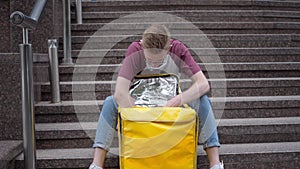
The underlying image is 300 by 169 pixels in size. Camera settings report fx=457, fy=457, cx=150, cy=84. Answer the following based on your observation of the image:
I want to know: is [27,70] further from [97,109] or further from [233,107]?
[233,107]

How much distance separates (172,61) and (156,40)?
200mm

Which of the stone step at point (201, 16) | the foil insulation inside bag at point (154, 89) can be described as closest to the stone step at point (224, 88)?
the foil insulation inside bag at point (154, 89)

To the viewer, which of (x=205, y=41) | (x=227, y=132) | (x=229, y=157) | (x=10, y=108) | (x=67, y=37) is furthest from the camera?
(x=205, y=41)

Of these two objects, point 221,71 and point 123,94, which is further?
point 221,71

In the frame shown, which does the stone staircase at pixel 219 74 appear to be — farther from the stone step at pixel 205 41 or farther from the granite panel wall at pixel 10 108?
the granite panel wall at pixel 10 108

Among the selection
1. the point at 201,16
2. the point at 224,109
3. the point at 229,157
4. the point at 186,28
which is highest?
the point at 201,16

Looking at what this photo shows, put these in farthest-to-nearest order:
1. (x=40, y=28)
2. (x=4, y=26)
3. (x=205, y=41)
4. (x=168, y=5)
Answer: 1. (x=168, y=5)
2. (x=205, y=41)
3. (x=40, y=28)
4. (x=4, y=26)

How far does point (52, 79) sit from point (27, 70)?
0.95 meters

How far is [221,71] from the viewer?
3.97 m

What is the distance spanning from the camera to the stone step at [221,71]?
386cm

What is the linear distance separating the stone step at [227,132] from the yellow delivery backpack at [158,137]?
743 mm

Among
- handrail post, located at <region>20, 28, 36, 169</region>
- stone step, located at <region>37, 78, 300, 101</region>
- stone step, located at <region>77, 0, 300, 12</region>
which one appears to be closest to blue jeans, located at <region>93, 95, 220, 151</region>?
handrail post, located at <region>20, 28, 36, 169</region>

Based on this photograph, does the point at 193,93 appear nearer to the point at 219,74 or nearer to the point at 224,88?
the point at 224,88

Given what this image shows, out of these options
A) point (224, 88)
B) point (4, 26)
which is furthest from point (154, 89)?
point (4, 26)
